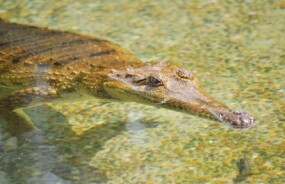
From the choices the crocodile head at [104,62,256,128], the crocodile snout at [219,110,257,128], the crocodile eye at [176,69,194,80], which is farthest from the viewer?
the crocodile eye at [176,69,194,80]

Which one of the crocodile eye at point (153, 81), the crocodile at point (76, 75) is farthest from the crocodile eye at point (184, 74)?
the crocodile eye at point (153, 81)

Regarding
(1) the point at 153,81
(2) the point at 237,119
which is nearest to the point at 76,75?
(1) the point at 153,81

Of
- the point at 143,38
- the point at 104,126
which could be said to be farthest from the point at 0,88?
the point at 143,38

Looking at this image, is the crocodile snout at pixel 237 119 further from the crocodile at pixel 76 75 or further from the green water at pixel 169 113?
the green water at pixel 169 113

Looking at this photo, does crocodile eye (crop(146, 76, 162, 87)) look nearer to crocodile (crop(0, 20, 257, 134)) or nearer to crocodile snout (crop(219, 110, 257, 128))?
crocodile (crop(0, 20, 257, 134))

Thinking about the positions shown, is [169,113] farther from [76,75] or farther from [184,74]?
[76,75]

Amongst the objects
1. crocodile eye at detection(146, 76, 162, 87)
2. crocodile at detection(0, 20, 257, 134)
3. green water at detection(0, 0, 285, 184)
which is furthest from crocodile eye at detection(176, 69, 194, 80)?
green water at detection(0, 0, 285, 184)

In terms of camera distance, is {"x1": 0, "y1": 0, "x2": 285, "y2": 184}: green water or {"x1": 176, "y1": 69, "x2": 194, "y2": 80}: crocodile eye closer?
{"x1": 0, "y1": 0, "x2": 285, "y2": 184}: green water
